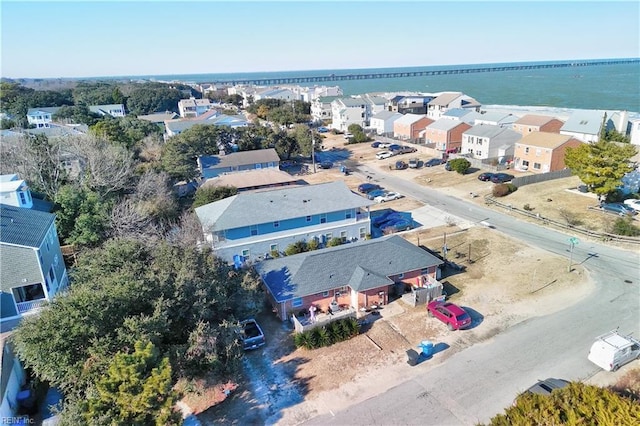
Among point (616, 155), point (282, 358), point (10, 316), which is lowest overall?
point (282, 358)

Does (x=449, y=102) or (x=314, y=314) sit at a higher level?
(x=449, y=102)

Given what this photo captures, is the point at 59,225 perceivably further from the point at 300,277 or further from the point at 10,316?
the point at 300,277

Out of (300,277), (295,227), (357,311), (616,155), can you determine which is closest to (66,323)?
(300,277)

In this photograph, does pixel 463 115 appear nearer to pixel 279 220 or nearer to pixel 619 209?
pixel 619 209

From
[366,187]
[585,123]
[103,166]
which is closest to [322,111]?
[585,123]

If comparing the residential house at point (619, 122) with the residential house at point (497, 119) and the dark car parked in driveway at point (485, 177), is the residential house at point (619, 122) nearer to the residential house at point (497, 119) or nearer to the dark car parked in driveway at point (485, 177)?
the residential house at point (497, 119)

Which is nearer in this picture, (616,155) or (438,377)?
(438,377)
